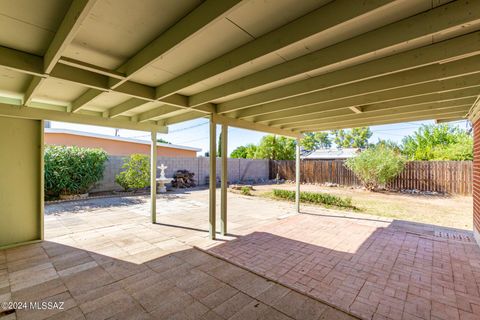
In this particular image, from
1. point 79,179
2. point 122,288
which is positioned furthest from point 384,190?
point 79,179

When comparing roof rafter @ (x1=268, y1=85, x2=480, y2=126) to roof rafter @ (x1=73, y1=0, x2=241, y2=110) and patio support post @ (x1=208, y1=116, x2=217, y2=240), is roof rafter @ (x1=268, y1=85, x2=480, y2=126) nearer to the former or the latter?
patio support post @ (x1=208, y1=116, x2=217, y2=240)

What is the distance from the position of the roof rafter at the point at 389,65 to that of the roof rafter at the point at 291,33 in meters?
1.01

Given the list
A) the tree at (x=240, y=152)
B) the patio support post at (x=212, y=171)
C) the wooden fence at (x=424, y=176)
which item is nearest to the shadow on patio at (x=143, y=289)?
the patio support post at (x=212, y=171)

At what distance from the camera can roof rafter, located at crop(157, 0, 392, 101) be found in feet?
4.61

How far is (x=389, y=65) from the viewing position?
216 centimetres

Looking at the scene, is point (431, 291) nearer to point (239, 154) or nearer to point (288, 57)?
point (288, 57)

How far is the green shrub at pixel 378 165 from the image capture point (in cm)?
1027

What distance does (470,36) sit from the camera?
5.82 feet

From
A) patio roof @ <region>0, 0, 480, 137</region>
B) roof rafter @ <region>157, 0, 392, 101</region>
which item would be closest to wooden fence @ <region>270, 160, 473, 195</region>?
patio roof @ <region>0, 0, 480, 137</region>

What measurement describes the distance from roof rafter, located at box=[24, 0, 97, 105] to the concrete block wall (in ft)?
22.0

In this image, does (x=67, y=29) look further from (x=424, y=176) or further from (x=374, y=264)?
(x=424, y=176)

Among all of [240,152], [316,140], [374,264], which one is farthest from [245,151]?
[374,264]

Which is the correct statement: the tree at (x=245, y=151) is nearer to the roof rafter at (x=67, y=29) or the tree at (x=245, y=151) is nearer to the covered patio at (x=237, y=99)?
the covered patio at (x=237, y=99)

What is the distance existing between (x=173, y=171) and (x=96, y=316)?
1043cm
